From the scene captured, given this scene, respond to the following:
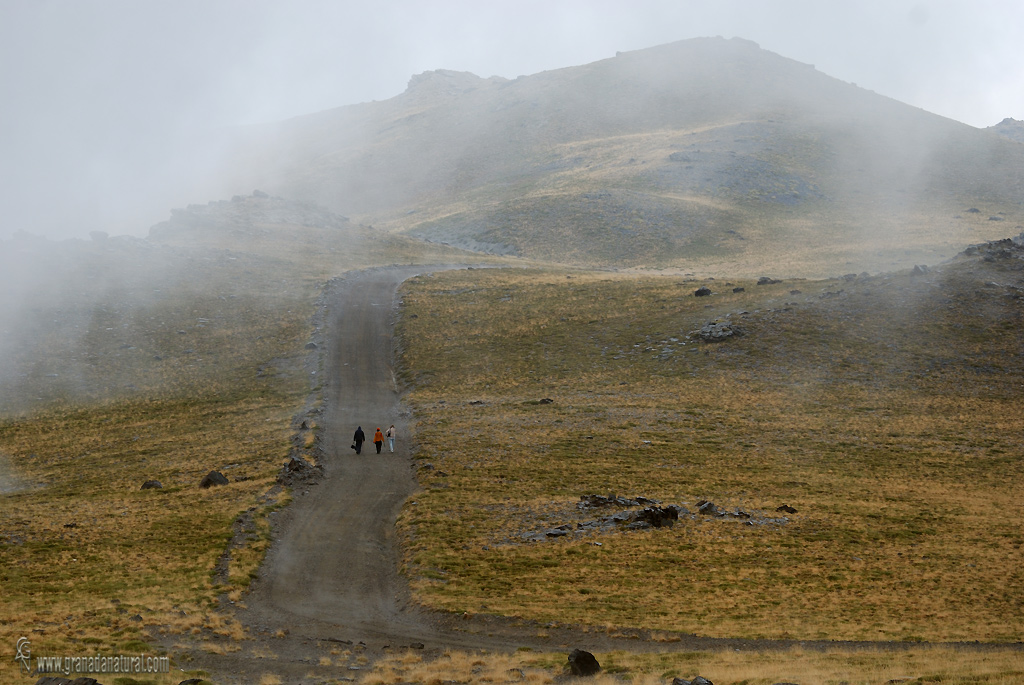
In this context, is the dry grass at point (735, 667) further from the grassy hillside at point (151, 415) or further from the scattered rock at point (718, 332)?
the scattered rock at point (718, 332)

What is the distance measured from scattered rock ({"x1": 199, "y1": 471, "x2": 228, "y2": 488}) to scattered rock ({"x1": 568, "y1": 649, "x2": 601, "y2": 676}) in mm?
24083

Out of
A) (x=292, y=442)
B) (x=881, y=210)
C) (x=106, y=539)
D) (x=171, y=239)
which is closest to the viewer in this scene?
(x=106, y=539)

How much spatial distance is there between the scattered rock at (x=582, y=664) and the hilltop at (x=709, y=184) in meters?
83.6

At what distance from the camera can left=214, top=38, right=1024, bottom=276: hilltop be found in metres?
113

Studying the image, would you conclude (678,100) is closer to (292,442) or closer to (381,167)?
(381,167)

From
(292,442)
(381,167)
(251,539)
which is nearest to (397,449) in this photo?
(292,442)

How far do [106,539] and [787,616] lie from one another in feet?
84.4

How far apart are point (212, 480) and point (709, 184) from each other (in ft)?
397

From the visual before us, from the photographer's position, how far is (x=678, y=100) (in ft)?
632

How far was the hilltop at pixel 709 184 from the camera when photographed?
113m

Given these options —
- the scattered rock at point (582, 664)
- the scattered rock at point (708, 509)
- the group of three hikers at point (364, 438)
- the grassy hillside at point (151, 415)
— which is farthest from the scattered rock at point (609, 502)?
the scattered rock at point (582, 664)

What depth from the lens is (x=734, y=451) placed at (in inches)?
1682

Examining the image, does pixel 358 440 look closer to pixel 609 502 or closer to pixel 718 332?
pixel 609 502

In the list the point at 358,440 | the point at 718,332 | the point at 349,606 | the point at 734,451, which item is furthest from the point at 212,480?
the point at 718,332
